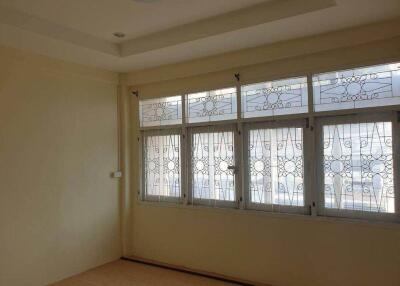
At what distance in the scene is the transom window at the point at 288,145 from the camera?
322 cm

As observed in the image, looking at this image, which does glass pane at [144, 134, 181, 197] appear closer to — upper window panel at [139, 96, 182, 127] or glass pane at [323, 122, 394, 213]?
upper window panel at [139, 96, 182, 127]

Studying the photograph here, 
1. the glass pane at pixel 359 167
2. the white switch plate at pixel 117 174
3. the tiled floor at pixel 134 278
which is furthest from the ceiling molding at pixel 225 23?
the tiled floor at pixel 134 278

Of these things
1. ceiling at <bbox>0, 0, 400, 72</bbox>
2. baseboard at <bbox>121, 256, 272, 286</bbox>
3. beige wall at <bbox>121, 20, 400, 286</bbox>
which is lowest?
baseboard at <bbox>121, 256, 272, 286</bbox>

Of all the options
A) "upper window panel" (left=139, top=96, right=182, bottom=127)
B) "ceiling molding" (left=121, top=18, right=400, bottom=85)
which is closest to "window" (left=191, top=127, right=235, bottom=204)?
"upper window panel" (left=139, top=96, right=182, bottom=127)

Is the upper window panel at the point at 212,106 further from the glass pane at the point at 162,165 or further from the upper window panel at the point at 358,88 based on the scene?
the upper window panel at the point at 358,88

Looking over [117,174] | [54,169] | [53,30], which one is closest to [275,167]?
[117,174]

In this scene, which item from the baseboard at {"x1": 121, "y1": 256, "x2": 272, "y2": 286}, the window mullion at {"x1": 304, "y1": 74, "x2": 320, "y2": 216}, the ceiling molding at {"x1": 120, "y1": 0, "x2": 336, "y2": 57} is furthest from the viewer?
the baseboard at {"x1": 121, "y1": 256, "x2": 272, "y2": 286}

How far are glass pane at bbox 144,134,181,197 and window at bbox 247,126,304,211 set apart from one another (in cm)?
110

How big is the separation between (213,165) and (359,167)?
169 cm

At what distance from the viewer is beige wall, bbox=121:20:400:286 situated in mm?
3242

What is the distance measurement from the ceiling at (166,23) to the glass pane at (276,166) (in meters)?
1.06

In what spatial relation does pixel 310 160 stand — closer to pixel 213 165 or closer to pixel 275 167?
pixel 275 167

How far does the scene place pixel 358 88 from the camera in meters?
3.33

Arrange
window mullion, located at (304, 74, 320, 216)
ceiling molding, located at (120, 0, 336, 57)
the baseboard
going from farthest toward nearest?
the baseboard, window mullion, located at (304, 74, 320, 216), ceiling molding, located at (120, 0, 336, 57)
